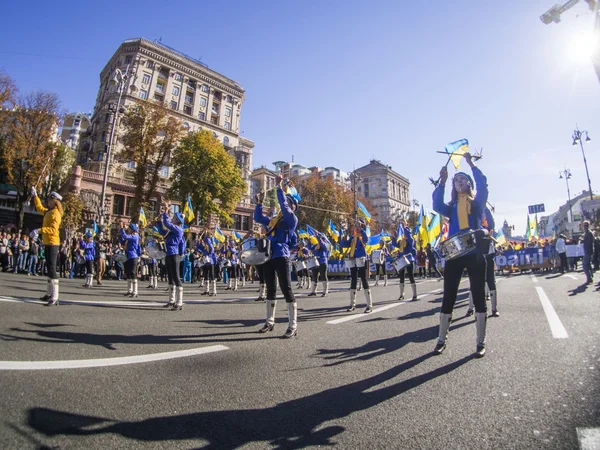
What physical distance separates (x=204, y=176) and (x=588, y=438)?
41324 mm

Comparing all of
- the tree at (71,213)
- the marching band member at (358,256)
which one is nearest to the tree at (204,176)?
the tree at (71,213)

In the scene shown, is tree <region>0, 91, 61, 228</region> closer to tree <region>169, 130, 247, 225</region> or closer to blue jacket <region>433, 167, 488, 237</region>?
tree <region>169, 130, 247, 225</region>

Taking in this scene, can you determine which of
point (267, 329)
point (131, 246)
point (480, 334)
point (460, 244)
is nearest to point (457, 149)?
point (460, 244)

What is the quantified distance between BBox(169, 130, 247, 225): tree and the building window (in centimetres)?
1005

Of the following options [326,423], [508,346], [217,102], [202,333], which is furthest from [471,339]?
[217,102]

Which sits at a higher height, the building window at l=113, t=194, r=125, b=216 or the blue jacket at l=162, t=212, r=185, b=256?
the building window at l=113, t=194, r=125, b=216

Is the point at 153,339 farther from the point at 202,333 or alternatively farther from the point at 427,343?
the point at 427,343

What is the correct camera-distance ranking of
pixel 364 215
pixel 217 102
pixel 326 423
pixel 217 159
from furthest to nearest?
1. pixel 217 102
2. pixel 217 159
3. pixel 364 215
4. pixel 326 423

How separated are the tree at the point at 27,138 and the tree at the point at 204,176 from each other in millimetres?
12608

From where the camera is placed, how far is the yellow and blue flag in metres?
6.38

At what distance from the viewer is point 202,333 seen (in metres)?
5.77

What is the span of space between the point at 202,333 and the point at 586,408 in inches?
200

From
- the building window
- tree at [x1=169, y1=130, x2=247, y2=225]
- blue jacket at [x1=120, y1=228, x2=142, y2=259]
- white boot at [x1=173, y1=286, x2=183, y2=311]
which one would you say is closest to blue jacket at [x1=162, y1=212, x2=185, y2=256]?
white boot at [x1=173, y1=286, x2=183, y2=311]

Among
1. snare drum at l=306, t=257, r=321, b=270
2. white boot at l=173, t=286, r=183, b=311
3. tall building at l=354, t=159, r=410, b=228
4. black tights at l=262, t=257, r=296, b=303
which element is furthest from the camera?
tall building at l=354, t=159, r=410, b=228
